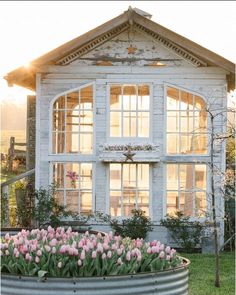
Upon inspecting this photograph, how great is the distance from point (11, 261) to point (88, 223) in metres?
8.50

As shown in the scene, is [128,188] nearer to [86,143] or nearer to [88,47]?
[86,143]

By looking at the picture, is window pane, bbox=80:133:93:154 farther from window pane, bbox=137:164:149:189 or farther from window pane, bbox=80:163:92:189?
window pane, bbox=137:164:149:189

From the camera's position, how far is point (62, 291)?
6.33 metres

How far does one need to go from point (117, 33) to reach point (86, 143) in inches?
97.5

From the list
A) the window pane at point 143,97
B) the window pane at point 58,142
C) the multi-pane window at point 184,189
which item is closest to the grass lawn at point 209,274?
the multi-pane window at point 184,189

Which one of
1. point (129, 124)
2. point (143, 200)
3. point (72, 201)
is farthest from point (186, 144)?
point (72, 201)

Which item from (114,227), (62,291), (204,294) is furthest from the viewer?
(114,227)

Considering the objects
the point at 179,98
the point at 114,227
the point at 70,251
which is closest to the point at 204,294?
the point at 70,251

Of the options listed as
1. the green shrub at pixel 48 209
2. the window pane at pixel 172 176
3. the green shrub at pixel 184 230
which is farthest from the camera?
the window pane at pixel 172 176

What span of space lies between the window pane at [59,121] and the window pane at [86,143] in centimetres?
50

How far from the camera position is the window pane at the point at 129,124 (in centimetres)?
1523

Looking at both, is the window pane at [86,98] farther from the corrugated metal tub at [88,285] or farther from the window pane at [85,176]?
the corrugated metal tub at [88,285]

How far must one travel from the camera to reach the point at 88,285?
631cm

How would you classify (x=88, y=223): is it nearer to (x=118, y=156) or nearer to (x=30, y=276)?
(x=118, y=156)
